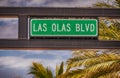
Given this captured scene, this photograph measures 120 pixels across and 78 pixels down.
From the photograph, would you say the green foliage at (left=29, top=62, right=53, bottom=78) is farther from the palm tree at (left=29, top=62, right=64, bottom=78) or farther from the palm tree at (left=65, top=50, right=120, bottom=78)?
the palm tree at (left=65, top=50, right=120, bottom=78)

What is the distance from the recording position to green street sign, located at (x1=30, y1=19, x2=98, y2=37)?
8663 mm

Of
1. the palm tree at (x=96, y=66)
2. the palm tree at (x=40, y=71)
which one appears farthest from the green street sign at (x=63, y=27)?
the palm tree at (x=40, y=71)

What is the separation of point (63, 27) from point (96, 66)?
16.4 ft

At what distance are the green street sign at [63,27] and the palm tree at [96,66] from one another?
15.6ft

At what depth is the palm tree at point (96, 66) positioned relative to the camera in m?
13.4

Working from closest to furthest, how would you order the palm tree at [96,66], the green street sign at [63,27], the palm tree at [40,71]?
the green street sign at [63,27] → the palm tree at [96,66] → the palm tree at [40,71]

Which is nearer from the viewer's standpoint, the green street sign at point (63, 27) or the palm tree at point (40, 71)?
the green street sign at point (63, 27)

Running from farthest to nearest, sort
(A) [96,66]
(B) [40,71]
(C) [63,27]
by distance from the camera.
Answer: (B) [40,71], (A) [96,66], (C) [63,27]

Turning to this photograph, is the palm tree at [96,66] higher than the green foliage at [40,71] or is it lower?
higher

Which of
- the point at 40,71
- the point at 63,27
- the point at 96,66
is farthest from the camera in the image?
the point at 40,71

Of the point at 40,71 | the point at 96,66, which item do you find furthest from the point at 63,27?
the point at 40,71

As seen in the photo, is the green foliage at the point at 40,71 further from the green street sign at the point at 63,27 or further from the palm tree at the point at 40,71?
the green street sign at the point at 63,27

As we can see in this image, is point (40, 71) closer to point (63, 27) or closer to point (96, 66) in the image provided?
point (96, 66)

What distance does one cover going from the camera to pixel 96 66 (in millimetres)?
13383
